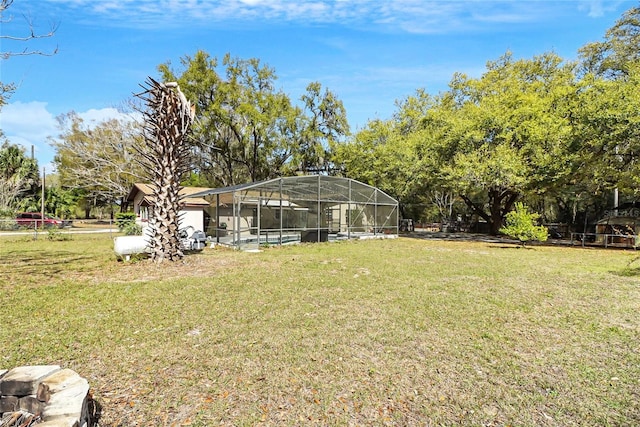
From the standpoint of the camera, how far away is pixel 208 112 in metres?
23.0

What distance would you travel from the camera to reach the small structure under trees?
8.95 metres

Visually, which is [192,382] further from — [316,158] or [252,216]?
[316,158]

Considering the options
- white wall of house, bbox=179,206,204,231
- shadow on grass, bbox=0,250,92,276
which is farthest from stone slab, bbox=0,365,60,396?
white wall of house, bbox=179,206,204,231

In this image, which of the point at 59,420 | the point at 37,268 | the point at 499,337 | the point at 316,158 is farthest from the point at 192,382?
the point at 316,158

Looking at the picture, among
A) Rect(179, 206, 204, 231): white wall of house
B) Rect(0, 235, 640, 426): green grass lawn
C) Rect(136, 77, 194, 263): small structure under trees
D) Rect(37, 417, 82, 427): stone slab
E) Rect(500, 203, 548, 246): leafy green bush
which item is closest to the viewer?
Rect(37, 417, 82, 427): stone slab

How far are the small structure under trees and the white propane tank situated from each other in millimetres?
1025

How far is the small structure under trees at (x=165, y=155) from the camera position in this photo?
8.95 meters

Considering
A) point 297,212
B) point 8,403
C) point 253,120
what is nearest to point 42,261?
point 297,212

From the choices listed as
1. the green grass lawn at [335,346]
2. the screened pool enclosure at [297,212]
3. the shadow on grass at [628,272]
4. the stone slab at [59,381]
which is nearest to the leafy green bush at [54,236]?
the screened pool enclosure at [297,212]

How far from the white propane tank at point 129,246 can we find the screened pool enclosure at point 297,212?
149 inches

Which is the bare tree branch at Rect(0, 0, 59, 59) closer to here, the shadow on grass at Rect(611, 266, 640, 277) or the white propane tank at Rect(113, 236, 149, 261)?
the white propane tank at Rect(113, 236, 149, 261)

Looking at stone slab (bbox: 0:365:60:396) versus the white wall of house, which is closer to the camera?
stone slab (bbox: 0:365:60:396)

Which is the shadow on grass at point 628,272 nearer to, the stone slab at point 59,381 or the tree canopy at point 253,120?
the stone slab at point 59,381

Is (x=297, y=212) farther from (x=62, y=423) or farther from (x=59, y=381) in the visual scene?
(x=62, y=423)
